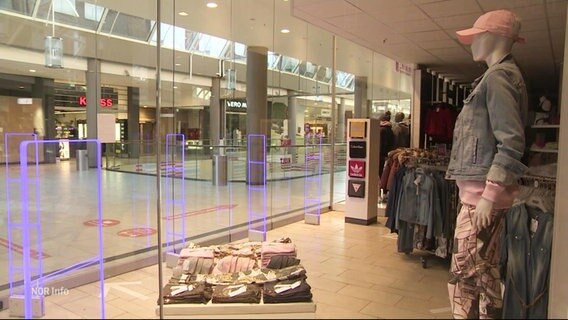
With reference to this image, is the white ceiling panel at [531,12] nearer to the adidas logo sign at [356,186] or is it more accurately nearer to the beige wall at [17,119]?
the adidas logo sign at [356,186]

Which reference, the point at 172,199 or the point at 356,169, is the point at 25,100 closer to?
the point at 172,199

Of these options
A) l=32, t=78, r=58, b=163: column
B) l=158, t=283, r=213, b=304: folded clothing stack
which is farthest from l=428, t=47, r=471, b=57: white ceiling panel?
l=32, t=78, r=58, b=163: column

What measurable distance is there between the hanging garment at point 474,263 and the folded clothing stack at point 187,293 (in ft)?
4.81

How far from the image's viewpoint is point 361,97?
7699mm

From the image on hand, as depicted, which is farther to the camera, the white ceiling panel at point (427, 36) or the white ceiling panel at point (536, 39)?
the white ceiling panel at point (427, 36)

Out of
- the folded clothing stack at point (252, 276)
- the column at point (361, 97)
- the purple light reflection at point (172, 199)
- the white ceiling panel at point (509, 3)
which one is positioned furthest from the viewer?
the column at point (361, 97)

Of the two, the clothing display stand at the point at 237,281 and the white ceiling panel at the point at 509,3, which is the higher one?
the white ceiling panel at the point at 509,3

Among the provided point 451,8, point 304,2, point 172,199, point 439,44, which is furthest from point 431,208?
point 172,199

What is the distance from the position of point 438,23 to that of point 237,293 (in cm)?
346

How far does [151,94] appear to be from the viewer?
426 cm

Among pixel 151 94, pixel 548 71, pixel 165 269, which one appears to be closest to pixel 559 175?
pixel 548 71

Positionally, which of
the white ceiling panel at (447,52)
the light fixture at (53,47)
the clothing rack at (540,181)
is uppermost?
the white ceiling panel at (447,52)

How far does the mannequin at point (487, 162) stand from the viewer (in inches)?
71.0

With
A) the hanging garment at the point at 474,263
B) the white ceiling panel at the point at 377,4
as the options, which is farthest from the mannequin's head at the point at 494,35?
the white ceiling panel at the point at 377,4
